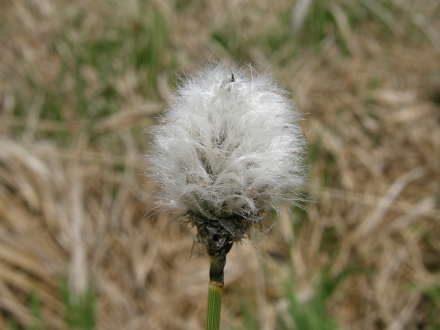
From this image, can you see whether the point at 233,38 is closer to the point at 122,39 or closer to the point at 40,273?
the point at 122,39

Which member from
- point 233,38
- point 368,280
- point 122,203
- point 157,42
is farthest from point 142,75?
point 368,280

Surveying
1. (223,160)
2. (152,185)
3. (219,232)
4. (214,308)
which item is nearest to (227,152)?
(223,160)

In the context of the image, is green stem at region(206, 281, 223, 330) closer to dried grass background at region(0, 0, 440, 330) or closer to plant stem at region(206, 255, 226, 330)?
plant stem at region(206, 255, 226, 330)

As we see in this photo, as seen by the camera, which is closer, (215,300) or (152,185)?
(215,300)

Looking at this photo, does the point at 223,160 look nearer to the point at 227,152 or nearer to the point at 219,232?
the point at 227,152

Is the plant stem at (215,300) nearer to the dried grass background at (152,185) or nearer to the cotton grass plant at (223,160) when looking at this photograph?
the cotton grass plant at (223,160)
